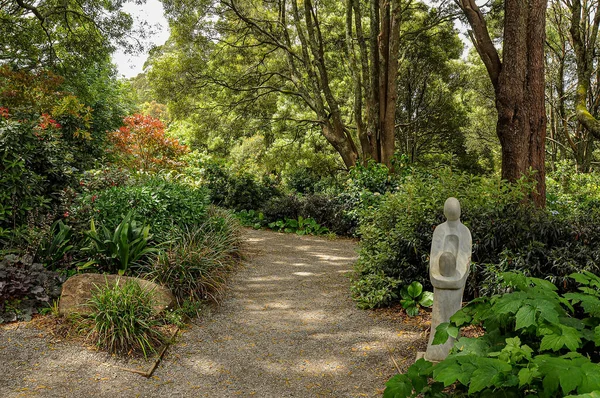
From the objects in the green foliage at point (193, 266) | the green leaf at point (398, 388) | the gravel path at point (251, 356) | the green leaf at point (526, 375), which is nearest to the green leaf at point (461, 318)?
the green leaf at point (398, 388)

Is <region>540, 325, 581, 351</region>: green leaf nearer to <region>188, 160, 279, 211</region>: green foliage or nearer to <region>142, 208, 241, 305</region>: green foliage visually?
<region>142, 208, 241, 305</region>: green foliage

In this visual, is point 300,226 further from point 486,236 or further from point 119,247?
point 486,236

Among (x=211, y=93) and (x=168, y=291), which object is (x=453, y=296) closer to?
(x=168, y=291)

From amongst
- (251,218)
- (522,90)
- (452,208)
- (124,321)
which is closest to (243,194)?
(251,218)

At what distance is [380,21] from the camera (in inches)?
439

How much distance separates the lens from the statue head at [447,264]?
3.63 meters

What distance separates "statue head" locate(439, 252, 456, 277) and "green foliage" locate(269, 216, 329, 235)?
22.4ft

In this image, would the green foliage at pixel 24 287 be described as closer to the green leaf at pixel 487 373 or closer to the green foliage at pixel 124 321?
the green foliage at pixel 124 321

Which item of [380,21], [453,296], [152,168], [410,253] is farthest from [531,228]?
[152,168]

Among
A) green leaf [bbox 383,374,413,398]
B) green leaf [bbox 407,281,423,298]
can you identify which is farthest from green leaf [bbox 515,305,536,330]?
green leaf [bbox 407,281,423,298]

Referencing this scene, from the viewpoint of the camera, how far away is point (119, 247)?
18.4ft

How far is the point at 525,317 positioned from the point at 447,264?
1.38 m

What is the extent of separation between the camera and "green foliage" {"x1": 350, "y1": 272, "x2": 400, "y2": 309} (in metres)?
5.40

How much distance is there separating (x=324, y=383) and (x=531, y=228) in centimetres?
285
